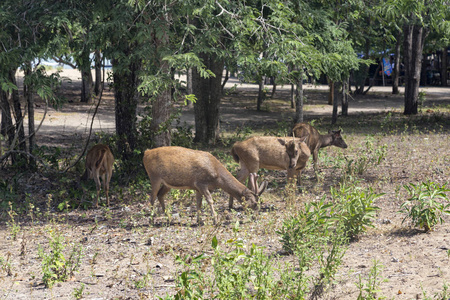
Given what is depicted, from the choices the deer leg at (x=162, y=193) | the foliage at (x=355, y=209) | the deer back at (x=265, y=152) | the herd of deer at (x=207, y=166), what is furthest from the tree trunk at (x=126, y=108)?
the foliage at (x=355, y=209)

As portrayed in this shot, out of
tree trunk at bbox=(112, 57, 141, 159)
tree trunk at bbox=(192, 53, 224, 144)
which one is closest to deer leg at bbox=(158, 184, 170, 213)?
tree trunk at bbox=(112, 57, 141, 159)

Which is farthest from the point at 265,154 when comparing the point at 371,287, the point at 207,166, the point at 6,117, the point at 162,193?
the point at 6,117

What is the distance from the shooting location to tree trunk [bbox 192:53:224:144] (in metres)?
17.8

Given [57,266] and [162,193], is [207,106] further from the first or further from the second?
[57,266]

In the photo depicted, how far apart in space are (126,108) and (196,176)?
13.2 ft

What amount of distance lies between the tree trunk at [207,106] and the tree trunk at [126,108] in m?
5.20

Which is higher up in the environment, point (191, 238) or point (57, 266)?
point (57, 266)

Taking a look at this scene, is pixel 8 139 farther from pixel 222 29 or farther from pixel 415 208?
pixel 415 208

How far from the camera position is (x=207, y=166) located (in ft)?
31.0

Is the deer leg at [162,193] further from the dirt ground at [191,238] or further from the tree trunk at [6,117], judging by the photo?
the tree trunk at [6,117]

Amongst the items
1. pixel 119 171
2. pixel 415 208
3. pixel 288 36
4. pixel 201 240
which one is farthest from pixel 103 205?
pixel 415 208

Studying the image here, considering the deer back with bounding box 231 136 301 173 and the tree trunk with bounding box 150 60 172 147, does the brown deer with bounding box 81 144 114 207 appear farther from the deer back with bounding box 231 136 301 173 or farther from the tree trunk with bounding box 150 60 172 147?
the deer back with bounding box 231 136 301 173

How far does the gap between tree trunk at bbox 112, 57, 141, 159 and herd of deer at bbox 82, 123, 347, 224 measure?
58.0 inches

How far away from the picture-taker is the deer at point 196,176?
9.38 m
